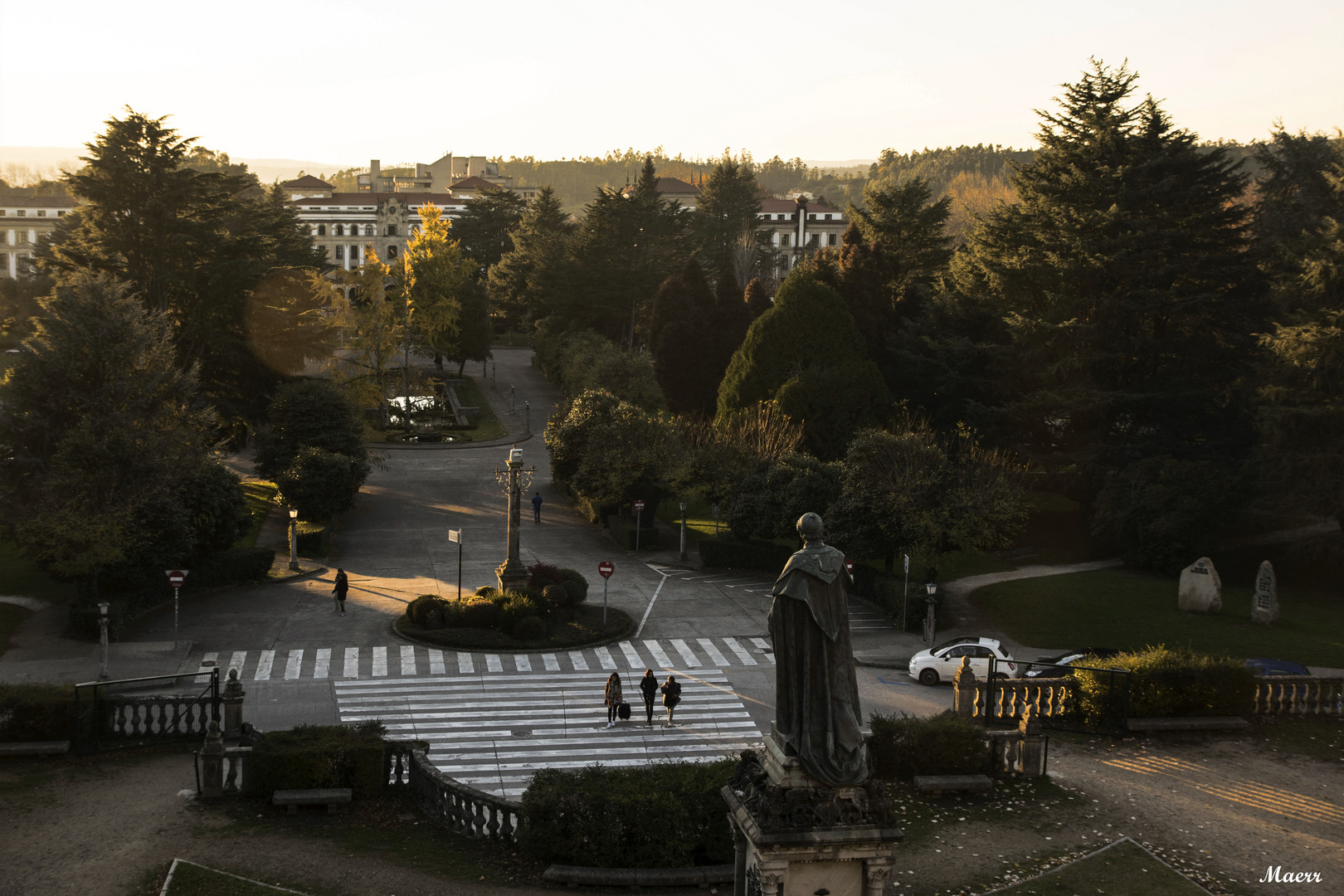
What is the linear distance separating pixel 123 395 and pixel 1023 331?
37287 mm

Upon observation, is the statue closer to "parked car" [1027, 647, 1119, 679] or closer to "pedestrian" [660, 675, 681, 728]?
"pedestrian" [660, 675, 681, 728]

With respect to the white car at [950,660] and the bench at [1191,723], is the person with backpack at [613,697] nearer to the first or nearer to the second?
the white car at [950,660]

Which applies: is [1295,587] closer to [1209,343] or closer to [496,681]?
[1209,343]

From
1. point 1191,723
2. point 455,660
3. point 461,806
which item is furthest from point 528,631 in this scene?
point 1191,723

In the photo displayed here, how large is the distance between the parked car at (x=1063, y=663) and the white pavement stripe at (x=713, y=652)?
8491 mm

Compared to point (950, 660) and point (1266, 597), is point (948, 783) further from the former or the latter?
point (1266, 597)

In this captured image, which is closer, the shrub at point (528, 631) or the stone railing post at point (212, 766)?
the stone railing post at point (212, 766)

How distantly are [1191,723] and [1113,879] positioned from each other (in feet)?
28.1

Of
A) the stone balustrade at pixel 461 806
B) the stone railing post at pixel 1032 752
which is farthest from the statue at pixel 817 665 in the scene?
the stone railing post at pixel 1032 752

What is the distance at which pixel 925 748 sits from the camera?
773 inches

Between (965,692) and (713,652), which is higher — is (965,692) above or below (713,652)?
above

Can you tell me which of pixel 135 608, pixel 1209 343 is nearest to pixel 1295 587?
pixel 1209 343

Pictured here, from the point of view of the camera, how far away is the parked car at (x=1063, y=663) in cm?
2700

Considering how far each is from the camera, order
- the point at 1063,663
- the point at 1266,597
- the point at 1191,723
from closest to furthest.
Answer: the point at 1191,723 → the point at 1063,663 → the point at 1266,597
